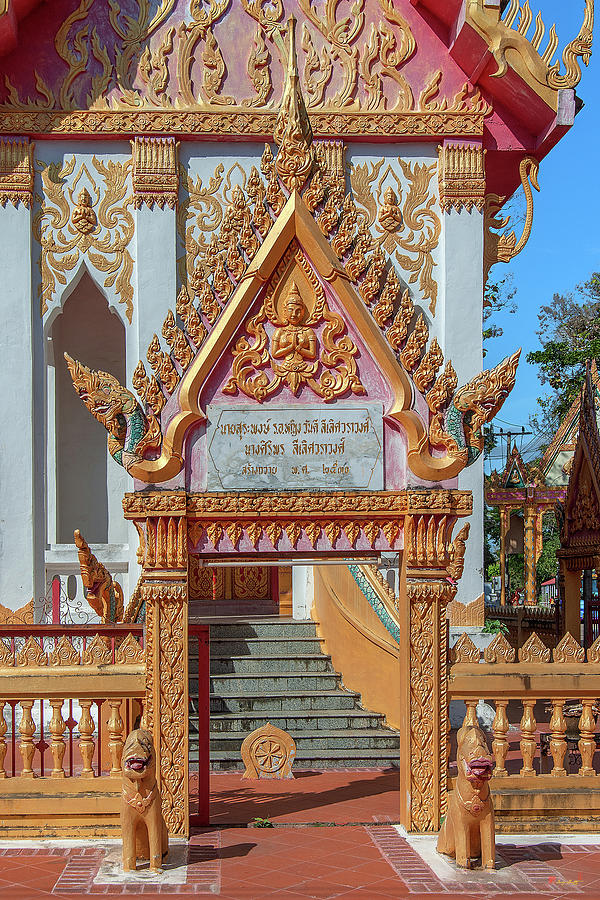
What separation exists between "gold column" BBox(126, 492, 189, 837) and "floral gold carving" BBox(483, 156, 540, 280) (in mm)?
6381

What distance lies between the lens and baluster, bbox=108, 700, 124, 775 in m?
7.81

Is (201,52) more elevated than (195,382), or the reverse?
(201,52)

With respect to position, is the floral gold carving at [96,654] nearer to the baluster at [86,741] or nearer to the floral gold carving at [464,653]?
the baluster at [86,741]

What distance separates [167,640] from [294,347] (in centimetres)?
220

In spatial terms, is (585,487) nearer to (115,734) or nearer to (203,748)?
(203,748)

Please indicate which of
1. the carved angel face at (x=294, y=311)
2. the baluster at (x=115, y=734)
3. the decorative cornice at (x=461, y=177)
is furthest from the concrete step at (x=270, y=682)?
the decorative cornice at (x=461, y=177)

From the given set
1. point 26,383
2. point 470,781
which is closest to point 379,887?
point 470,781

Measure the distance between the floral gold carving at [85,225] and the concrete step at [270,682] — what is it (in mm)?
4089

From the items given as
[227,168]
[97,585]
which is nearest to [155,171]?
[227,168]

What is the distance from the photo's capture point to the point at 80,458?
16.2 m

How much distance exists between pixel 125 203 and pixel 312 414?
547 cm

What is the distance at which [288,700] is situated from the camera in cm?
1162

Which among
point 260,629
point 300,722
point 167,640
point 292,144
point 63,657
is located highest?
point 292,144

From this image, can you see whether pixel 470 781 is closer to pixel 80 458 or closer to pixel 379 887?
pixel 379 887
